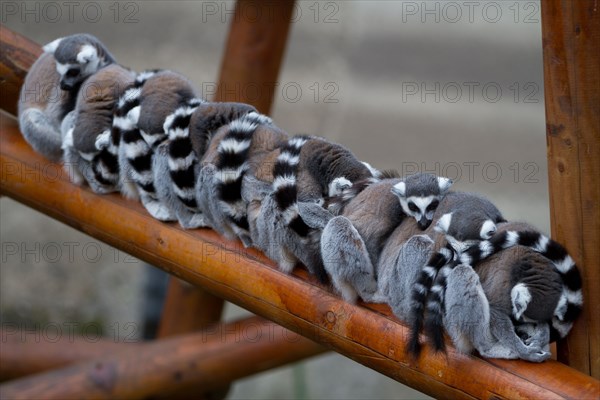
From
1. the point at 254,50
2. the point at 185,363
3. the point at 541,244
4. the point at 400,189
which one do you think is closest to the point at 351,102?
the point at 254,50

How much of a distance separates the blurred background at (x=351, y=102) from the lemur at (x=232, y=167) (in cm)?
566

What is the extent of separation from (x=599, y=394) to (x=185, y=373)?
3097 millimetres

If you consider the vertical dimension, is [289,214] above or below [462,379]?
above

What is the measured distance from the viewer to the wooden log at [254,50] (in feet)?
16.9

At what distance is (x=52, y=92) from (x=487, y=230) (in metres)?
2.69

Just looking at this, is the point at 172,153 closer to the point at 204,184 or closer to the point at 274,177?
the point at 204,184

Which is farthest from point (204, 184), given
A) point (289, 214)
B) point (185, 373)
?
point (185, 373)

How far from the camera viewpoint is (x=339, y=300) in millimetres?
2975

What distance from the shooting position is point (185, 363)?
16.1 ft

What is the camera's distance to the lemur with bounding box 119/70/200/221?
376 centimetres

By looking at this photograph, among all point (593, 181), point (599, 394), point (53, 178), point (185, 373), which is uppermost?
point (593, 181)

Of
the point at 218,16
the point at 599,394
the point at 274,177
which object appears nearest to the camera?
the point at 599,394

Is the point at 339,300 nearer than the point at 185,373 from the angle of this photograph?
Yes

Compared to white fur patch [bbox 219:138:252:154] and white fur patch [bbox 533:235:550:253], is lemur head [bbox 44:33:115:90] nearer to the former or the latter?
white fur patch [bbox 219:138:252:154]
